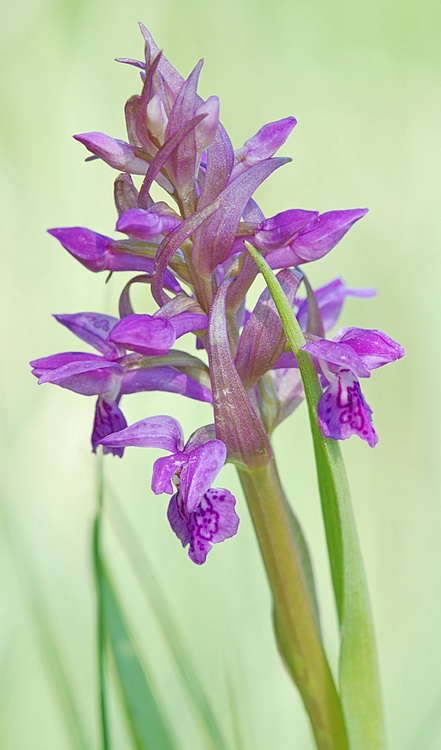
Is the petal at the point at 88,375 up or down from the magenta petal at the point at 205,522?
up

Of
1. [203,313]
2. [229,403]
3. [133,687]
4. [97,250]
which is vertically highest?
[97,250]

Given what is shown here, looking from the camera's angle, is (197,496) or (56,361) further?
(56,361)

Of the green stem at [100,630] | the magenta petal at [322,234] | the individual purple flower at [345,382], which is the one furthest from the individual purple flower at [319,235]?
the green stem at [100,630]

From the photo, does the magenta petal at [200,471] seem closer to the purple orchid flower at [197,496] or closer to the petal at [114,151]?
the purple orchid flower at [197,496]

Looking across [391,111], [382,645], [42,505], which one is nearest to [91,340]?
[42,505]

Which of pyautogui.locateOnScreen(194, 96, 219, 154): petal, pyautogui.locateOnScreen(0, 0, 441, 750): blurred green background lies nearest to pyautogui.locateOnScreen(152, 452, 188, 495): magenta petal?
pyautogui.locateOnScreen(194, 96, 219, 154): petal

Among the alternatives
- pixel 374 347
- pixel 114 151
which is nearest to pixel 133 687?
pixel 374 347

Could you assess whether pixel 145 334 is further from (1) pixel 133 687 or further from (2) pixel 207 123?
(1) pixel 133 687

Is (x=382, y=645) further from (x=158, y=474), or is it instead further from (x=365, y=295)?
(x=158, y=474)
